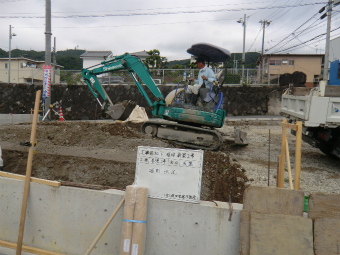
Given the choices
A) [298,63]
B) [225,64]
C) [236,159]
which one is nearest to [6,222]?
[236,159]

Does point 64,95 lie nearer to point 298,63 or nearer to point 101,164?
point 101,164

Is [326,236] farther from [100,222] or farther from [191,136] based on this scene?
[191,136]

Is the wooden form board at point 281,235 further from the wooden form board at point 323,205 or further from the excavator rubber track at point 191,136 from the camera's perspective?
the excavator rubber track at point 191,136

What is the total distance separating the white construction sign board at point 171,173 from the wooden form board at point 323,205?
1.15 metres

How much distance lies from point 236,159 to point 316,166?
6.50 ft

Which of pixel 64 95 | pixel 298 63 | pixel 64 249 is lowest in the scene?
pixel 64 249

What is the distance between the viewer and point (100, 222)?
402 cm

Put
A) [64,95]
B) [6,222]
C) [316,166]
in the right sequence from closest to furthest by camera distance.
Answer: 1. [6,222]
2. [316,166]
3. [64,95]

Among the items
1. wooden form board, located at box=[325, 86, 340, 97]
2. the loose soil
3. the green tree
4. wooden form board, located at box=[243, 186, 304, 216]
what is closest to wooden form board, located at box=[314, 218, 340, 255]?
wooden form board, located at box=[243, 186, 304, 216]

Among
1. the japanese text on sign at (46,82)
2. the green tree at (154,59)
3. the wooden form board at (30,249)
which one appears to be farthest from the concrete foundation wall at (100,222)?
the green tree at (154,59)

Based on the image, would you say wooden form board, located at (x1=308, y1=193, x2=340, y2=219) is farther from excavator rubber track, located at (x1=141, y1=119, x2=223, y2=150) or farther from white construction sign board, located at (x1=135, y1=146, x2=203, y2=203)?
excavator rubber track, located at (x1=141, y1=119, x2=223, y2=150)

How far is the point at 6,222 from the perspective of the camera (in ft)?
14.2

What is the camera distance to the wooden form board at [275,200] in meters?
3.49

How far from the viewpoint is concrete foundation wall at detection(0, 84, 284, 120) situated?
72.5 ft
